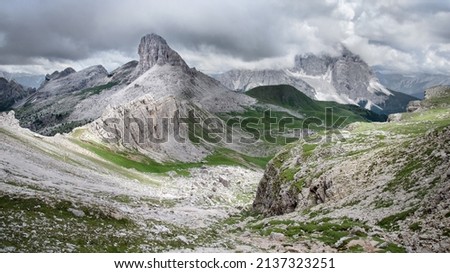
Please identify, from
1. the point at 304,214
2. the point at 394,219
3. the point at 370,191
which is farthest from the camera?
the point at 304,214

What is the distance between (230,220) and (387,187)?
30.1 meters

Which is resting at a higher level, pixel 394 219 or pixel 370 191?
pixel 370 191

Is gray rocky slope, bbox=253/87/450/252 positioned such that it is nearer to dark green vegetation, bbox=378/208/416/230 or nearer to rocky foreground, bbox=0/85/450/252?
dark green vegetation, bbox=378/208/416/230

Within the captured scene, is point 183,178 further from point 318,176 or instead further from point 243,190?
point 318,176

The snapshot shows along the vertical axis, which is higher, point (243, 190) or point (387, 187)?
point (387, 187)

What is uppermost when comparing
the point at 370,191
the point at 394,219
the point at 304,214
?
the point at 370,191

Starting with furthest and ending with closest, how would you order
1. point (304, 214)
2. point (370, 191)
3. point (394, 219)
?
point (304, 214), point (370, 191), point (394, 219)

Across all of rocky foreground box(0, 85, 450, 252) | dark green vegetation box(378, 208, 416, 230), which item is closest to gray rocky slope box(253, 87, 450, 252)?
dark green vegetation box(378, 208, 416, 230)

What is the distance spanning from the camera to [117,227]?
116 ft

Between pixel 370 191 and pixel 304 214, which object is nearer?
pixel 370 191

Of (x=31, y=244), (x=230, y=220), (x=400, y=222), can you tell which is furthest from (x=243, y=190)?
(x=31, y=244)

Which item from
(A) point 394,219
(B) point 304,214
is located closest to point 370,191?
(B) point 304,214

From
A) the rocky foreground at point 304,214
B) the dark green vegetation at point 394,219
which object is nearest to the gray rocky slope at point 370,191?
the dark green vegetation at point 394,219

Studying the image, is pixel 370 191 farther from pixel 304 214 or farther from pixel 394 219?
pixel 394 219
